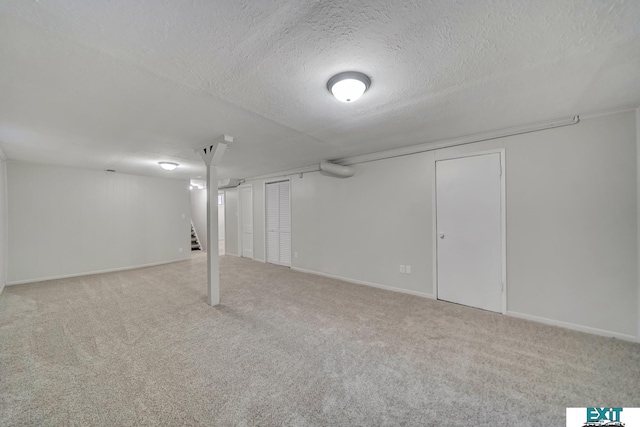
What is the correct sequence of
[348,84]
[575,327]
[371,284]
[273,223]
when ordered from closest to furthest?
[348,84] < [575,327] < [371,284] < [273,223]

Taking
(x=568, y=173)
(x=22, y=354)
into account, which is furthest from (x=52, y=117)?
(x=568, y=173)

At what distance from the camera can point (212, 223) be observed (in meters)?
3.48

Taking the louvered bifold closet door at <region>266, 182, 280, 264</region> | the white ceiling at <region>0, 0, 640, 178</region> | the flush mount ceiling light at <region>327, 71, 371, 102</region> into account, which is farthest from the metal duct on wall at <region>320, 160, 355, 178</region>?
the flush mount ceiling light at <region>327, 71, 371, 102</region>

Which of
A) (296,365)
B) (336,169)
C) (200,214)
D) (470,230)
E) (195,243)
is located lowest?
(296,365)

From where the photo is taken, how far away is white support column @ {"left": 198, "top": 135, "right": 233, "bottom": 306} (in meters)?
3.35

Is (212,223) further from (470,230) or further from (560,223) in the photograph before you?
(560,223)

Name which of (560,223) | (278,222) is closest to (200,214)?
(278,222)

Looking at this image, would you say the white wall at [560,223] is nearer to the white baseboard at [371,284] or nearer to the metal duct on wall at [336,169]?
the white baseboard at [371,284]

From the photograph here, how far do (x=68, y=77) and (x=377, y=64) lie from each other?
226 centimetres

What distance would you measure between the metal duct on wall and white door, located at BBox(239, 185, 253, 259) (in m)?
3.31

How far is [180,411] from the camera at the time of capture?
155 centimetres

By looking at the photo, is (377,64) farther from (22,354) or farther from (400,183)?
(22,354)

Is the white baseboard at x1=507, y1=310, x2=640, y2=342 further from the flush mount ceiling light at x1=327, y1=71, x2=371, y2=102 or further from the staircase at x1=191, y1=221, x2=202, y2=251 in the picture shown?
the staircase at x1=191, y1=221, x2=202, y2=251

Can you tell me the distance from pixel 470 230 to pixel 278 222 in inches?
168
